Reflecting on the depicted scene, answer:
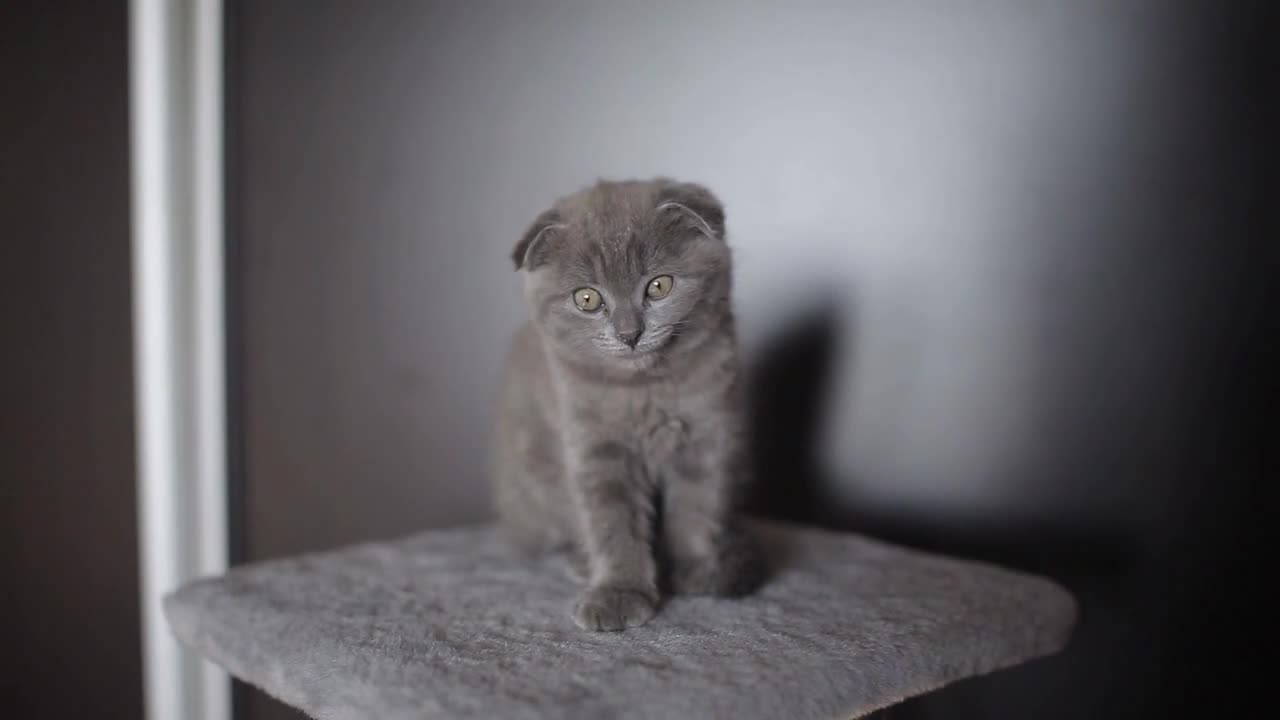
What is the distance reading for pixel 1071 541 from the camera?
1.44 metres

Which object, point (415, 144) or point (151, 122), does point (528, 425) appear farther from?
point (151, 122)

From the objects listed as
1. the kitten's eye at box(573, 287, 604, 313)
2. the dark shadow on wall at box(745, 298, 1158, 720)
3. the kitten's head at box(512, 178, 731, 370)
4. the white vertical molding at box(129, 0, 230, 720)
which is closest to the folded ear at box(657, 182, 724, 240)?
the kitten's head at box(512, 178, 731, 370)

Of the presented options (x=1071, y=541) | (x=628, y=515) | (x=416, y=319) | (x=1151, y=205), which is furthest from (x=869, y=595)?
(x=416, y=319)

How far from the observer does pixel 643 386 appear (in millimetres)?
1170

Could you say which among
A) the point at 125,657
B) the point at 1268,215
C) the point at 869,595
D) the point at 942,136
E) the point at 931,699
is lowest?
the point at 125,657

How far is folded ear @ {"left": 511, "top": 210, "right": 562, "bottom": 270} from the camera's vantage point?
3.76 feet

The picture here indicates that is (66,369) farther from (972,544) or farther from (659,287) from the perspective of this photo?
(972,544)

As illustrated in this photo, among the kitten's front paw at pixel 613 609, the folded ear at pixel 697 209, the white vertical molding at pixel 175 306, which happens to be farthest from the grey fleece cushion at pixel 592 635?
the white vertical molding at pixel 175 306

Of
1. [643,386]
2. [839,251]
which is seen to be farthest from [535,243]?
[839,251]

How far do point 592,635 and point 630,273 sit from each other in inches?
15.0

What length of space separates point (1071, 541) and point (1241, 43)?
0.67 m

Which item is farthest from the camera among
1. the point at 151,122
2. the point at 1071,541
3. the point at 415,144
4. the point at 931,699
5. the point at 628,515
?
the point at 415,144

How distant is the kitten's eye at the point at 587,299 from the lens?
1119 millimetres

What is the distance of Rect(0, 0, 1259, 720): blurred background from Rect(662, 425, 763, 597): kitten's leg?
459 millimetres
